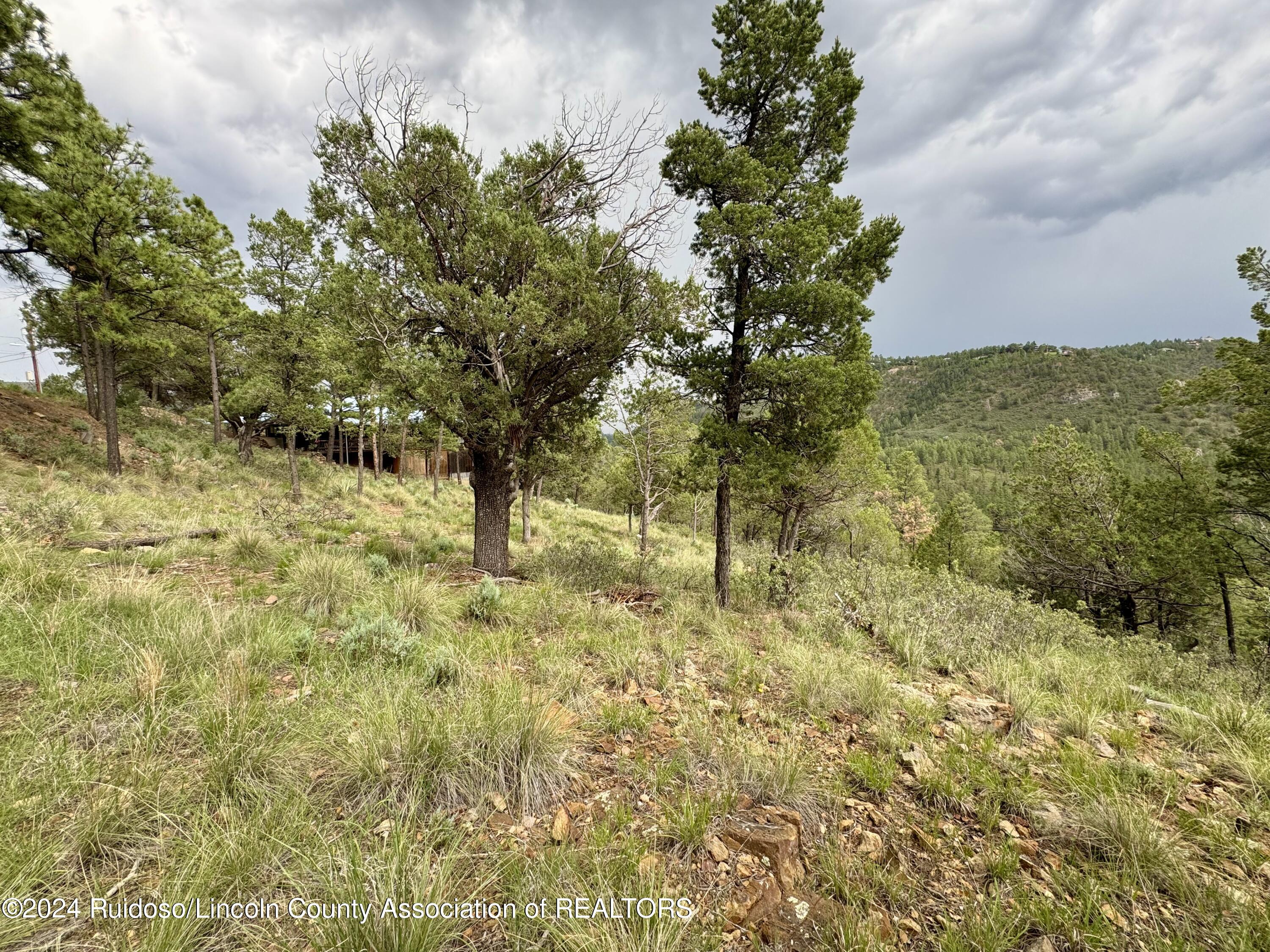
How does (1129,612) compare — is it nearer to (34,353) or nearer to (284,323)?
(284,323)

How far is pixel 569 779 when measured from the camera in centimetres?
283

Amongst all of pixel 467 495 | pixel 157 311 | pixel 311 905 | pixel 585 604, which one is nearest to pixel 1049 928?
pixel 311 905

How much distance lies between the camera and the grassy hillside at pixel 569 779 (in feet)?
6.27

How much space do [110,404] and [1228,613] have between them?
1463 inches

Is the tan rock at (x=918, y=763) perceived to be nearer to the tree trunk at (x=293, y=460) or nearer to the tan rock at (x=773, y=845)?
the tan rock at (x=773, y=845)

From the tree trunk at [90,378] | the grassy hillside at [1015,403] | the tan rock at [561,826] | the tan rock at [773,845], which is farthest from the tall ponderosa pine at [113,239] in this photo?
the grassy hillside at [1015,403]

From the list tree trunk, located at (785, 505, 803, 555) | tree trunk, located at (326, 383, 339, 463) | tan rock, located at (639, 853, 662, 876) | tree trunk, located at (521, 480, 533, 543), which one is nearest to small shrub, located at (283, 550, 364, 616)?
tan rock, located at (639, 853, 662, 876)

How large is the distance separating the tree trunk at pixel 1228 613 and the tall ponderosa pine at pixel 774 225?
17766 millimetres

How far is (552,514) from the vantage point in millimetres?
27938

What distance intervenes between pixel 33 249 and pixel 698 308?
17.8 meters

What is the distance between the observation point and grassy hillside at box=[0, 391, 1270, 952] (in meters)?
1.91

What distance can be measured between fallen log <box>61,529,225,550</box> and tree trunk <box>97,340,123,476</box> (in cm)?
836

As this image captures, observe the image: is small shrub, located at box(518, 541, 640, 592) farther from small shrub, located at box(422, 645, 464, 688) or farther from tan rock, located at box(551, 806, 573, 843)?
tan rock, located at box(551, 806, 573, 843)

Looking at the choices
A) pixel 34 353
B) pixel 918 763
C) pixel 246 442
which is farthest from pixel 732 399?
pixel 34 353
